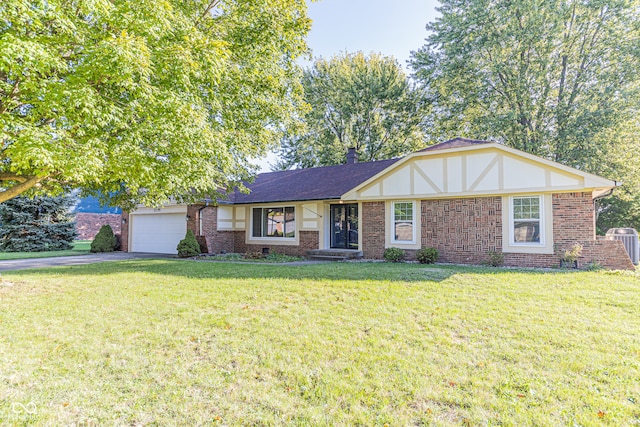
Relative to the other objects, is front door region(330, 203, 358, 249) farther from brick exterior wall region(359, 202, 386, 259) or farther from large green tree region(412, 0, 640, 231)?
large green tree region(412, 0, 640, 231)

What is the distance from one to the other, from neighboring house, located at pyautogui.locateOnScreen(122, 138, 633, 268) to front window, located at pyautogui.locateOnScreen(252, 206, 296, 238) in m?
0.05

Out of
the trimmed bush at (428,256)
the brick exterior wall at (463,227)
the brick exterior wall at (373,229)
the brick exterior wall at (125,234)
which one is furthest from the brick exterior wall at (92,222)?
the brick exterior wall at (463,227)

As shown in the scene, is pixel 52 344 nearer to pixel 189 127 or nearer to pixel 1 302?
pixel 1 302

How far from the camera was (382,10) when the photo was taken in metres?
14.6

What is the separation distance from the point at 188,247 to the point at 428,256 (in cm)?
978

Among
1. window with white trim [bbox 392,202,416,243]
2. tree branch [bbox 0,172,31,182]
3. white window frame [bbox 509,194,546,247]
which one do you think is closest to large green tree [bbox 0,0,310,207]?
tree branch [bbox 0,172,31,182]

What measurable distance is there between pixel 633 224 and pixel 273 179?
2335 centimetres

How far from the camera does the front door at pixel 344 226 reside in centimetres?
1441

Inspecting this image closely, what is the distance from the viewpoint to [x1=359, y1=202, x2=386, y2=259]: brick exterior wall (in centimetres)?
1318

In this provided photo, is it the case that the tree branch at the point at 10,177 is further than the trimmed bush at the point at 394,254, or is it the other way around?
the trimmed bush at the point at 394,254

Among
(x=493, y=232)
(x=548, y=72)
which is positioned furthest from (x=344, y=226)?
(x=548, y=72)

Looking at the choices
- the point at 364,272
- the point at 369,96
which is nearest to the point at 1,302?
the point at 364,272

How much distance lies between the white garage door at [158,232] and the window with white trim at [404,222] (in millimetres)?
9721

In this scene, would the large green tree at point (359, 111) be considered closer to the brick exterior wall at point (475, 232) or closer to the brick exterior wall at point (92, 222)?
the brick exterior wall at point (475, 232)
